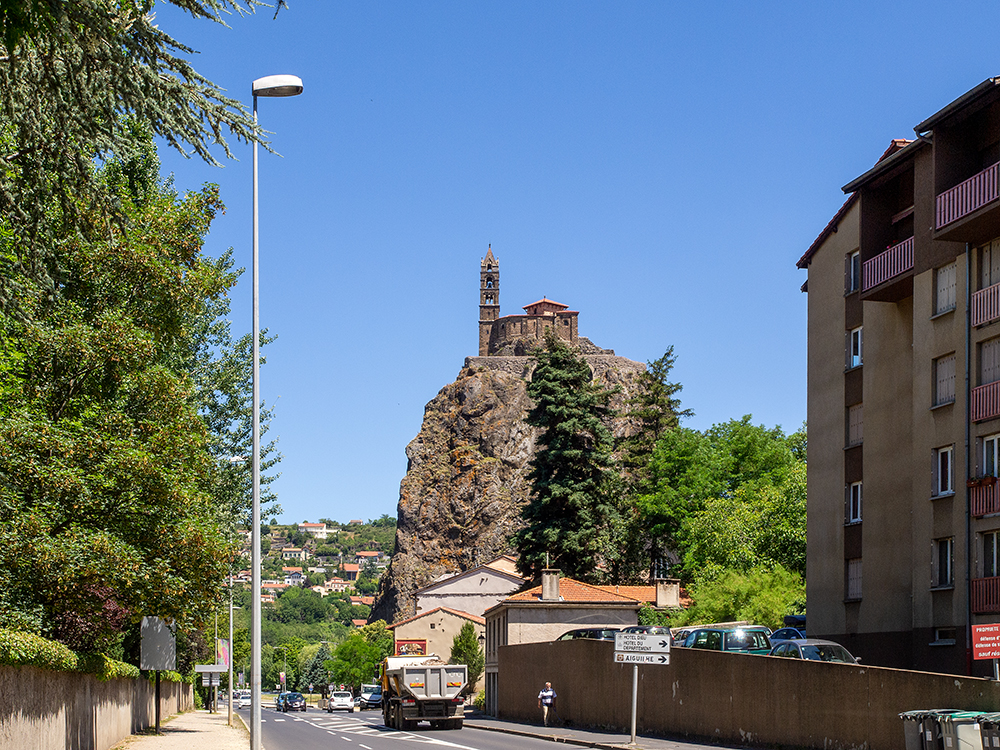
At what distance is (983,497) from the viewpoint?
29.3m

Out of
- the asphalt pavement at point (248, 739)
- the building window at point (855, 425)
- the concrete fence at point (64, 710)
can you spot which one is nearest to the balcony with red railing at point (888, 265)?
the building window at point (855, 425)

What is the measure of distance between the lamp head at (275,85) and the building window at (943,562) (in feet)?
67.9

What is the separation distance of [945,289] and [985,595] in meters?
8.56

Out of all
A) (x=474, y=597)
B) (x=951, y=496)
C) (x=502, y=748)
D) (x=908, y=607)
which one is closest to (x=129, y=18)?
(x=502, y=748)

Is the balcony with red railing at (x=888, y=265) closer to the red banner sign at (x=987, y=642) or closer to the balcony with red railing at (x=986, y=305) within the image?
the balcony with red railing at (x=986, y=305)

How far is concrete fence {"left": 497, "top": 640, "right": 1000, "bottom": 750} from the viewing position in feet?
67.5

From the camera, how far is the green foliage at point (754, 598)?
51625 millimetres

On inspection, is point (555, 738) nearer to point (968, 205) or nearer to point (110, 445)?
point (110, 445)

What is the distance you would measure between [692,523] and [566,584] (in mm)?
9506

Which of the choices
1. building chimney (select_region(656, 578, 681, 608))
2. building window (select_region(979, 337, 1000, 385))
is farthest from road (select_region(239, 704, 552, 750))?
building chimney (select_region(656, 578, 681, 608))

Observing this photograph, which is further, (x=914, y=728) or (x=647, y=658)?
(x=647, y=658)

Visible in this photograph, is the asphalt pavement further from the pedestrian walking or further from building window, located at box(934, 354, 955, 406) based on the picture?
building window, located at box(934, 354, 955, 406)

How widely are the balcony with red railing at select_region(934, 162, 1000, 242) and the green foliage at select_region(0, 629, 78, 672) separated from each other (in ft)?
76.4

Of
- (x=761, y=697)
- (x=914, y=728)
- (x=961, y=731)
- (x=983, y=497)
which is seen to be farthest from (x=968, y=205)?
(x=961, y=731)
